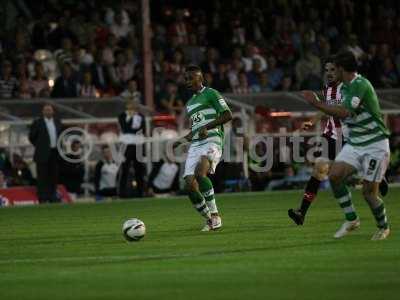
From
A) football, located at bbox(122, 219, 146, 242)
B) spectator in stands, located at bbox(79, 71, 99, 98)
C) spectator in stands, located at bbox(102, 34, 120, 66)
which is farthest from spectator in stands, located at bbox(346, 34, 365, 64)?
football, located at bbox(122, 219, 146, 242)

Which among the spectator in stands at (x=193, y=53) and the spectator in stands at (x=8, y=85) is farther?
the spectator in stands at (x=193, y=53)

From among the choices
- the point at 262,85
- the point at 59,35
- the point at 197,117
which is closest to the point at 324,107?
the point at 197,117

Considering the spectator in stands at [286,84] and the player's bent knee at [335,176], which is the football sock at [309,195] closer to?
the player's bent knee at [335,176]

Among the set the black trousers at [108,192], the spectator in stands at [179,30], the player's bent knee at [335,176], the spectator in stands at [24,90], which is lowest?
the black trousers at [108,192]

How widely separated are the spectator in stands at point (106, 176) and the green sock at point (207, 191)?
995 centimetres

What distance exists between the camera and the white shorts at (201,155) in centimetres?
1666

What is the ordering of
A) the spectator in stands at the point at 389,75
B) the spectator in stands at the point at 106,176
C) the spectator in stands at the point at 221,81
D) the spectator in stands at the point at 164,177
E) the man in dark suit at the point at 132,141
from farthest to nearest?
the spectator in stands at the point at 389,75
the spectator in stands at the point at 221,81
the spectator in stands at the point at 164,177
the spectator in stands at the point at 106,176
the man in dark suit at the point at 132,141

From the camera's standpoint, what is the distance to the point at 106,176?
26.6 m

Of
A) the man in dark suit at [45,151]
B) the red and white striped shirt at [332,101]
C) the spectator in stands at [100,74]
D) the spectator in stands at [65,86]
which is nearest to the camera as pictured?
the red and white striped shirt at [332,101]

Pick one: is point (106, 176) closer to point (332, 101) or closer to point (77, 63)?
point (77, 63)

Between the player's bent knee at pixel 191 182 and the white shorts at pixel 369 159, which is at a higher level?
the white shorts at pixel 369 159

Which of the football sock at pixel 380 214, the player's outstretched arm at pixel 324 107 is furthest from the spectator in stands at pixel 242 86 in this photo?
the player's outstretched arm at pixel 324 107

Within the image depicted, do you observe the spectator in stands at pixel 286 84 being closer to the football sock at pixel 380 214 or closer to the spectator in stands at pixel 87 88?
the spectator in stands at pixel 87 88

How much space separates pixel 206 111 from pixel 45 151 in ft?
30.6
